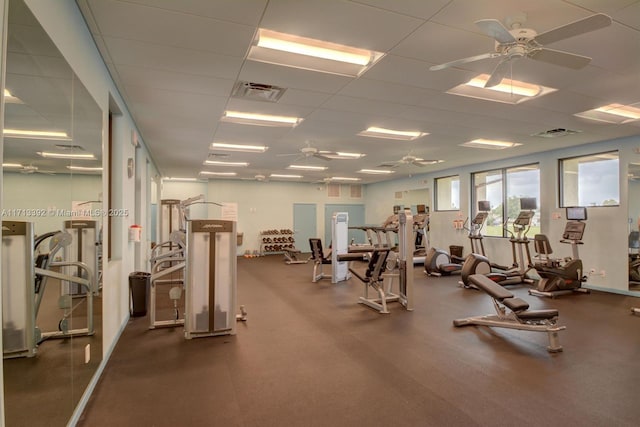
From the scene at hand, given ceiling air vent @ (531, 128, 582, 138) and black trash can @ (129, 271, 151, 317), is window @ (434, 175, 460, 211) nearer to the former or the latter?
ceiling air vent @ (531, 128, 582, 138)

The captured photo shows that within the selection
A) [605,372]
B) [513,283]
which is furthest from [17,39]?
[513,283]

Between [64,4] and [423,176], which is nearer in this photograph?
[64,4]

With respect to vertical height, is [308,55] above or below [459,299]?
above

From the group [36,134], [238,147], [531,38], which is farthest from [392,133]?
[36,134]

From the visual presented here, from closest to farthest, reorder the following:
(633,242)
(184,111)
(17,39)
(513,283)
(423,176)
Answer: (17,39) → (184,111) → (633,242) → (513,283) → (423,176)

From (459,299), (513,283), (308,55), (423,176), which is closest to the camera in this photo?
(308,55)

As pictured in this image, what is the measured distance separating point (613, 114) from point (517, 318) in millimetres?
3348

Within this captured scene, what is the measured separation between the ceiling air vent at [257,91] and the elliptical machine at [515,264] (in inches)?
188

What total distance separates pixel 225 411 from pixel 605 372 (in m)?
3.13

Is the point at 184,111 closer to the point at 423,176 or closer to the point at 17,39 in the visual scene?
the point at 17,39

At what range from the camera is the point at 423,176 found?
1090cm

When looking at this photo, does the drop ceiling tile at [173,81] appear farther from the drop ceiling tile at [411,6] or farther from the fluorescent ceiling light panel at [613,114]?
the fluorescent ceiling light panel at [613,114]

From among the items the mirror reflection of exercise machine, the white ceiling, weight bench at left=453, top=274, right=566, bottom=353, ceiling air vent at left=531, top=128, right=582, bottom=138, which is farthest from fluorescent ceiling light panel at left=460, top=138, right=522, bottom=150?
the mirror reflection of exercise machine

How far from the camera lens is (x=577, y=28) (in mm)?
2123
